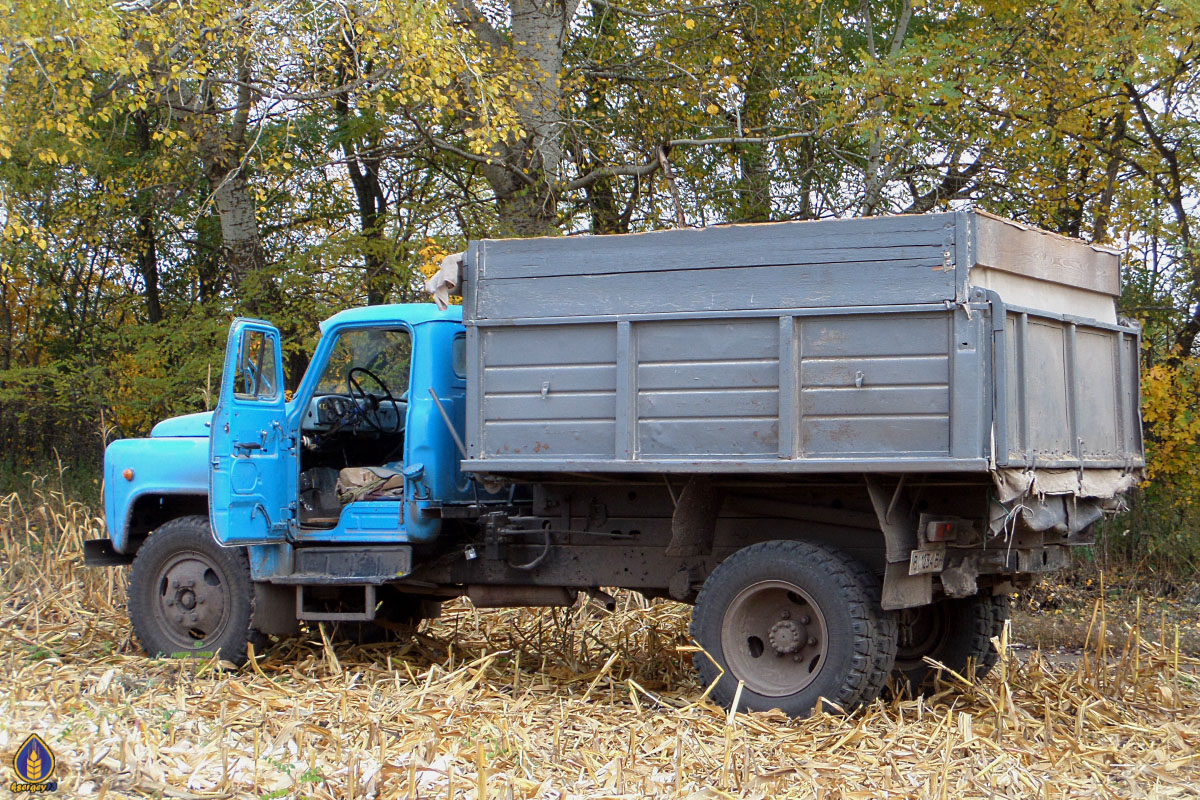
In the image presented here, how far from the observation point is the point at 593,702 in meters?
6.66

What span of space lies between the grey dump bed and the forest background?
418 centimetres

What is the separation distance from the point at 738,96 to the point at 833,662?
9.26 m

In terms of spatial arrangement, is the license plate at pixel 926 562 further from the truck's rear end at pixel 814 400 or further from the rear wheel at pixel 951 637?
the rear wheel at pixel 951 637

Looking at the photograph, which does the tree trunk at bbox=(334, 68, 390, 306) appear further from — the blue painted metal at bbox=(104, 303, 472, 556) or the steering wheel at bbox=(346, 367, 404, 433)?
the blue painted metal at bbox=(104, 303, 472, 556)

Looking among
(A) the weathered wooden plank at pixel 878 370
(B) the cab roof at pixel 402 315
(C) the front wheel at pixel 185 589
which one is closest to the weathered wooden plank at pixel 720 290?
(A) the weathered wooden plank at pixel 878 370

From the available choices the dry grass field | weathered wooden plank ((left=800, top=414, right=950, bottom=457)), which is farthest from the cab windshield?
weathered wooden plank ((left=800, top=414, right=950, bottom=457))

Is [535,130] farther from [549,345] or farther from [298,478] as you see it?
[549,345]

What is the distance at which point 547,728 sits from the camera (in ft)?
19.3

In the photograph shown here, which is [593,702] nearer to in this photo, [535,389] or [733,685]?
[733,685]

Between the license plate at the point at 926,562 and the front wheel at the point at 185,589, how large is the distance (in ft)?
13.2

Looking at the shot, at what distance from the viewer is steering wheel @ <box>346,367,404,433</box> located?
25.5 feet

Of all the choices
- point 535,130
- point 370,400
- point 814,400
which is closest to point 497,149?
point 535,130

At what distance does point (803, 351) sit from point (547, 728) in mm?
2169

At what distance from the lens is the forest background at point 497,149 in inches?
415
